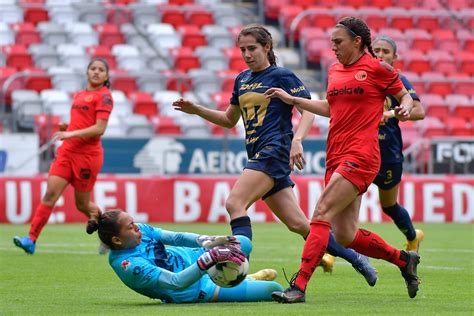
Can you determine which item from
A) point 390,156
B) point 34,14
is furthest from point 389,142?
point 34,14

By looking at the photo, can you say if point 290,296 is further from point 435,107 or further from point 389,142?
point 435,107

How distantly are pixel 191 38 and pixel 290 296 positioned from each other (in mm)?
19220

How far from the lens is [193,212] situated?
21672 mm

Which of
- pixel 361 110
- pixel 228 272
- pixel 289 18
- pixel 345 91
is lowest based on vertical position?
pixel 289 18

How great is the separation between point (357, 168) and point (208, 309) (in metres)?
1.59

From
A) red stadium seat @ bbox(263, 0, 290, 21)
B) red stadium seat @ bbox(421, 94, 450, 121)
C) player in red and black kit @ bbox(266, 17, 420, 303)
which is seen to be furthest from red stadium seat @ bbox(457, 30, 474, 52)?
player in red and black kit @ bbox(266, 17, 420, 303)

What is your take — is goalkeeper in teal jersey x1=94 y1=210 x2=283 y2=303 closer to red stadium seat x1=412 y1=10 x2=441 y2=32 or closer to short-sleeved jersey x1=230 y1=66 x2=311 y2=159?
short-sleeved jersey x1=230 y1=66 x2=311 y2=159

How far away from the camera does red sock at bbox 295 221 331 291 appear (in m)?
8.56

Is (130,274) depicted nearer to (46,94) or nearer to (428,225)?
(428,225)

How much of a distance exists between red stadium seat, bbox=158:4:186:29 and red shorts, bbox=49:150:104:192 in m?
13.5

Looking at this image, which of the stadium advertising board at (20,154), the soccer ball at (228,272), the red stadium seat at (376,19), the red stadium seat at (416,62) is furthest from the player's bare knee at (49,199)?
the red stadium seat at (376,19)

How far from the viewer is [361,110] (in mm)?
8828

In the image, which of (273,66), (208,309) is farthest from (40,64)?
(208,309)

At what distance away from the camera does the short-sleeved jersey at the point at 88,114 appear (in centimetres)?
1419
